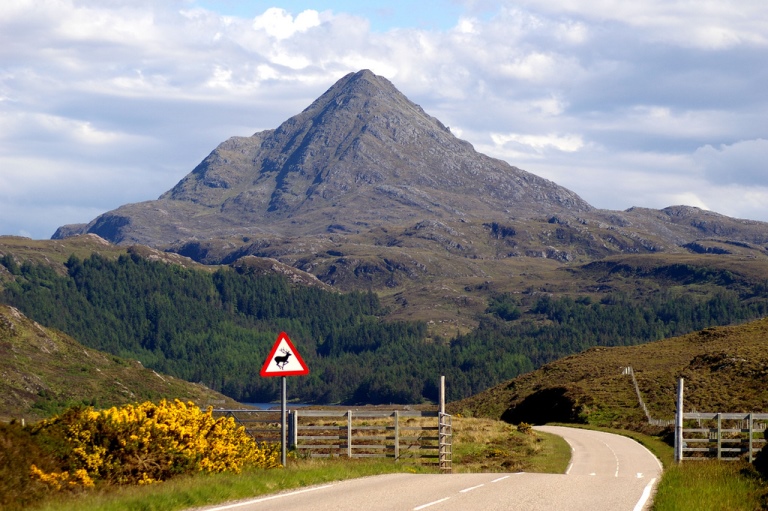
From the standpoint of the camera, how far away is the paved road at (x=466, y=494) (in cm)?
2245

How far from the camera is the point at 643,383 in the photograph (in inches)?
3639

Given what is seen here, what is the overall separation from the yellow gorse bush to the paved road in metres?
3.30

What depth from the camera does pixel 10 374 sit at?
120750mm

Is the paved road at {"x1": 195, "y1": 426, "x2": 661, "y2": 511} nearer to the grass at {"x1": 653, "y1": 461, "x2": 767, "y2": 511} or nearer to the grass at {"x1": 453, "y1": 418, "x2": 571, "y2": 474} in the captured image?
the grass at {"x1": 653, "y1": 461, "x2": 767, "y2": 511}

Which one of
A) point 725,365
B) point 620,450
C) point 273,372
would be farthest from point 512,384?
point 273,372

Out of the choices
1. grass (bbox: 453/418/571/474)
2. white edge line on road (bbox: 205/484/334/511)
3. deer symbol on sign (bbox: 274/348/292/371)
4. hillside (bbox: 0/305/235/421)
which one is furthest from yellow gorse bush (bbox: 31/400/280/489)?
hillside (bbox: 0/305/235/421)

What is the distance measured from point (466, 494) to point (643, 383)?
70.7m

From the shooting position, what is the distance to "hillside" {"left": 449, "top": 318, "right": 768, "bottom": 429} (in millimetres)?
80750

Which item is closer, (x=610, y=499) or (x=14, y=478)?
(x=14, y=478)

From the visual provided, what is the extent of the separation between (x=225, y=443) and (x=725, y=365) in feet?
223

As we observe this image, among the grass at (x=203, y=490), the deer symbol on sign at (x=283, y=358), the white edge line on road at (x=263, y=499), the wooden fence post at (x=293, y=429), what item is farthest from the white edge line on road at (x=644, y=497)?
the wooden fence post at (x=293, y=429)

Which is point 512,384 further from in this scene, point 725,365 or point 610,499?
point 610,499

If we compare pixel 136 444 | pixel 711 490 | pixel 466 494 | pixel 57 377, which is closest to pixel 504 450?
pixel 711 490

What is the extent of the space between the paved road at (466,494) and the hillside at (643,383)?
46182 mm
